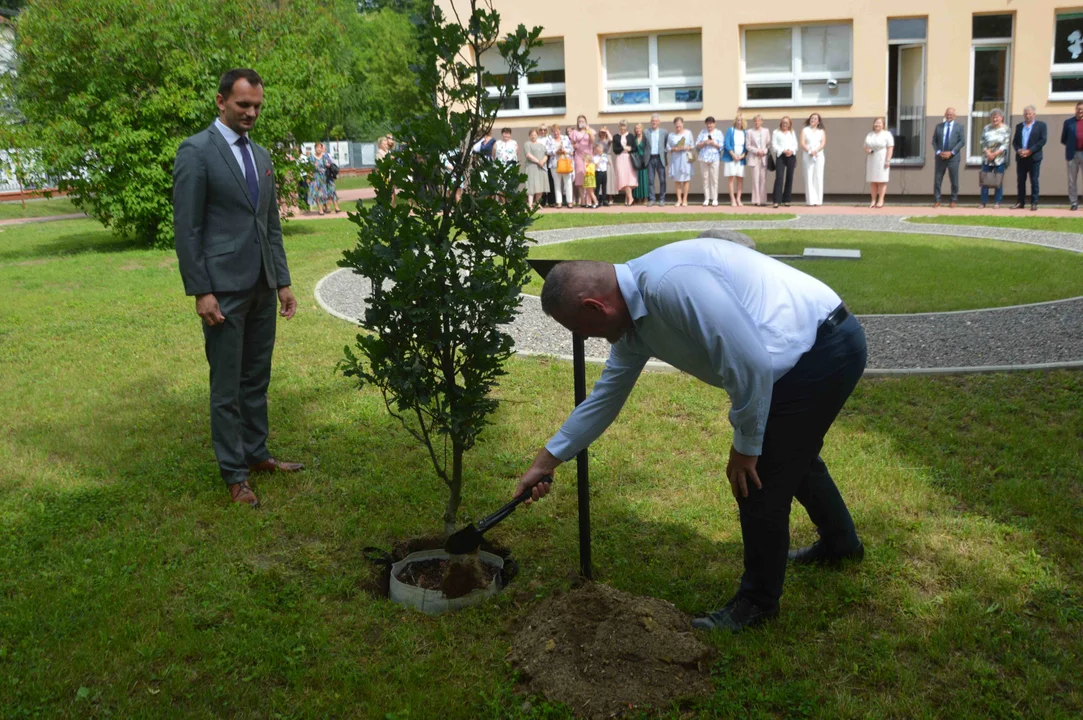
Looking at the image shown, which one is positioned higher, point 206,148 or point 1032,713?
point 206,148

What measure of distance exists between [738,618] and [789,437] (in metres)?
→ 0.87

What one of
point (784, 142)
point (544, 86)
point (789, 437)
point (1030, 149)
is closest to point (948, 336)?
point (789, 437)

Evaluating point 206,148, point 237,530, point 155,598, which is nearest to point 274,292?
point 206,148

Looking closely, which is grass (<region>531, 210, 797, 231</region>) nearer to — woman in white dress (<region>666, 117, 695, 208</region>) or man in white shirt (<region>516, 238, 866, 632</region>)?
woman in white dress (<region>666, 117, 695, 208</region>)

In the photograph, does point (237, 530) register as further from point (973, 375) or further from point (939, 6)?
point (939, 6)

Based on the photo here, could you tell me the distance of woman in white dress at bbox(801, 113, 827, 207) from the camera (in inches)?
851

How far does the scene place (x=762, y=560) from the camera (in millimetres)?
3959

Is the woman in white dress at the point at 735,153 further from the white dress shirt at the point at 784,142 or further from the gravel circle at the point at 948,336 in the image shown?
the gravel circle at the point at 948,336

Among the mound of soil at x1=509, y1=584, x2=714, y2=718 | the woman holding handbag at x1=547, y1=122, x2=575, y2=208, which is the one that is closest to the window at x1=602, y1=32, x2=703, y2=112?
the woman holding handbag at x1=547, y1=122, x2=575, y2=208

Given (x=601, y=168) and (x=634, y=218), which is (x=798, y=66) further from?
(x=634, y=218)

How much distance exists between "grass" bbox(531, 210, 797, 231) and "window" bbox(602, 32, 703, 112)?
5307 mm

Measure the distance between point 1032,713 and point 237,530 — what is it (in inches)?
150

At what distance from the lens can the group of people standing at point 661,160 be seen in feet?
71.9

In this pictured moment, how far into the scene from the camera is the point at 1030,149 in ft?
63.7
